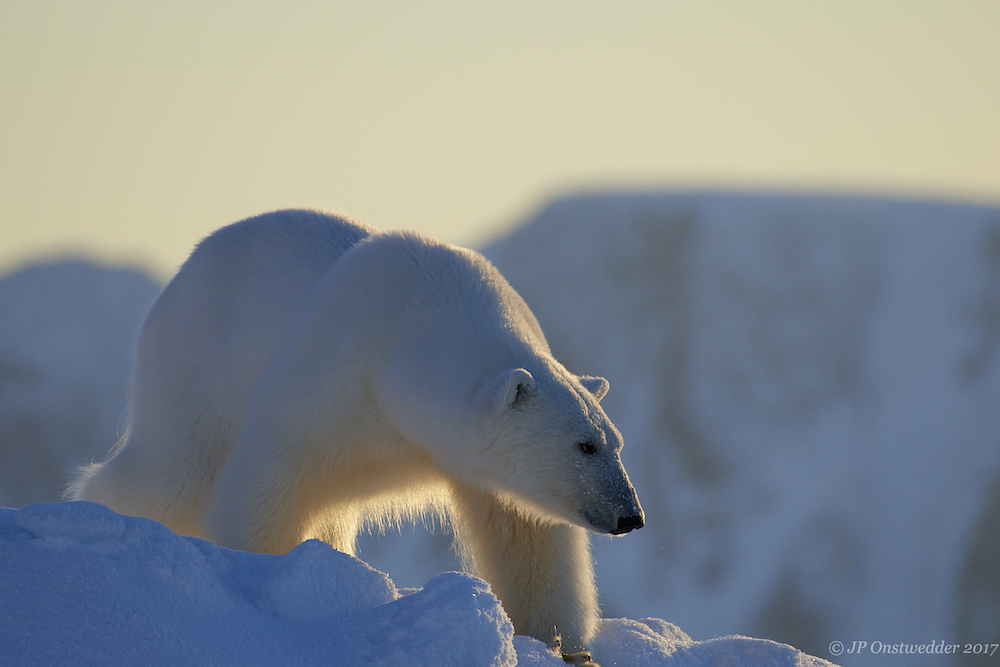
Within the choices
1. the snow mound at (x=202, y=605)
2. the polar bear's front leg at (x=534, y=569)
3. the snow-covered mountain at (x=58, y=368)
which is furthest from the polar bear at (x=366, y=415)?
the snow-covered mountain at (x=58, y=368)

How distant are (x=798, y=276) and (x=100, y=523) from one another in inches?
1356

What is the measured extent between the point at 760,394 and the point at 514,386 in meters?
29.8

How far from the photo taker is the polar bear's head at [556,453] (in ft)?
12.0

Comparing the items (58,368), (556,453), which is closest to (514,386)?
(556,453)

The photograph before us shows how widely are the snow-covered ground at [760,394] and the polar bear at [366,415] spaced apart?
23869mm

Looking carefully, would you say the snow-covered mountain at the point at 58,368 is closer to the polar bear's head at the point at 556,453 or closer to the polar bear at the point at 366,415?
the polar bear at the point at 366,415

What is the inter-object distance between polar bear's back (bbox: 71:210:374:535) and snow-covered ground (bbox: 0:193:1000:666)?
24.0 metres

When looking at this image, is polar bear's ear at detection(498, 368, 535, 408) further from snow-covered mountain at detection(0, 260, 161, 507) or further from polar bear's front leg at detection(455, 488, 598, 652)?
snow-covered mountain at detection(0, 260, 161, 507)

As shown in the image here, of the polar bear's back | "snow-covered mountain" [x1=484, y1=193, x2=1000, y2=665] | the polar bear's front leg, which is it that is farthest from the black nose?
"snow-covered mountain" [x1=484, y1=193, x2=1000, y2=665]

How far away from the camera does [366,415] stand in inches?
156

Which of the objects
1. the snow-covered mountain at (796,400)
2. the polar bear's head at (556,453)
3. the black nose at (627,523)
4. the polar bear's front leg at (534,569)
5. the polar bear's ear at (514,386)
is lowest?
the snow-covered mountain at (796,400)

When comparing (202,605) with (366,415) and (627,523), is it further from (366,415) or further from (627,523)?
(627,523)

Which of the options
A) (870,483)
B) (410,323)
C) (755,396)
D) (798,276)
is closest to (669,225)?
(798,276)

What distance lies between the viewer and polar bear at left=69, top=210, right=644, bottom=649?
3742 millimetres
